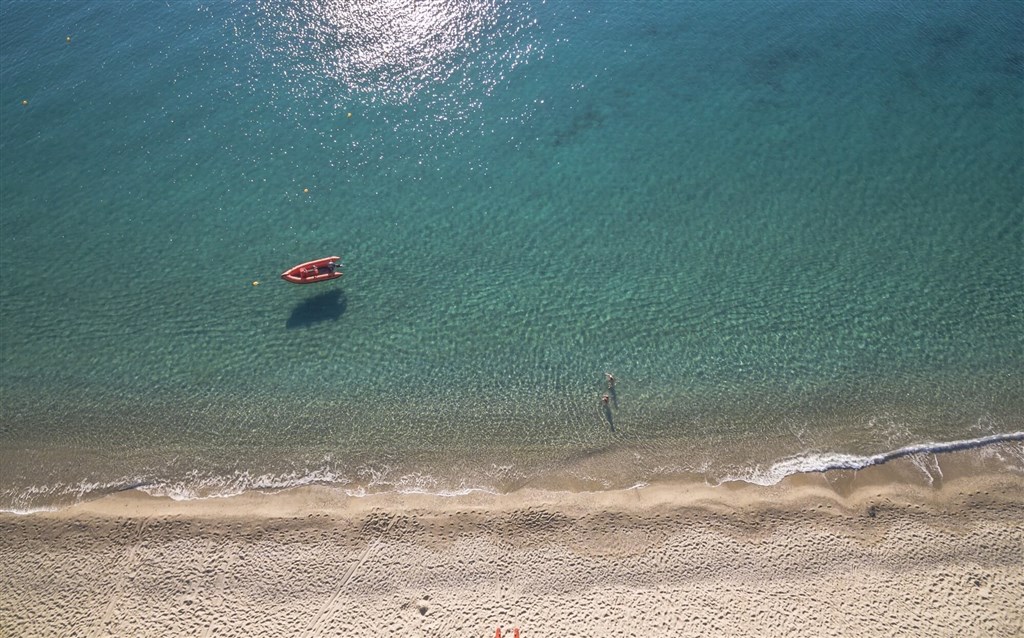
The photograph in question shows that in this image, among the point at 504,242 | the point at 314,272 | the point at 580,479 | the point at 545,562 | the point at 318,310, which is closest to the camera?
the point at 545,562

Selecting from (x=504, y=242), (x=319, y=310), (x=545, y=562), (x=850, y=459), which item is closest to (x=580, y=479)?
(x=545, y=562)

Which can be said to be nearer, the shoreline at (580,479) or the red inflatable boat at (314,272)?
the shoreline at (580,479)

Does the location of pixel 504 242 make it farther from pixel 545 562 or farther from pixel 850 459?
pixel 850 459

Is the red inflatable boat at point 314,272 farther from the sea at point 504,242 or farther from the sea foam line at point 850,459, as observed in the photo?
the sea foam line at point 850,459

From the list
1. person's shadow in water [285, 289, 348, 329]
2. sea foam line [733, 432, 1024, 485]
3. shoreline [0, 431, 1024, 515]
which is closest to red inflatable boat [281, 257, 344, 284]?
person's shadow in water [285, 289, 348, 329]

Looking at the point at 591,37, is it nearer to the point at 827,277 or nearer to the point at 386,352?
the point at 827,277

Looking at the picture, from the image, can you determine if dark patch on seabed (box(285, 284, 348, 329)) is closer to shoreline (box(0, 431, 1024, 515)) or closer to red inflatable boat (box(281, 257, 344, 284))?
red inflatable boat (box(281, 257, 344, 284))

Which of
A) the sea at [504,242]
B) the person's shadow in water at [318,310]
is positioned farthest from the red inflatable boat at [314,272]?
the sea at [504,242]
